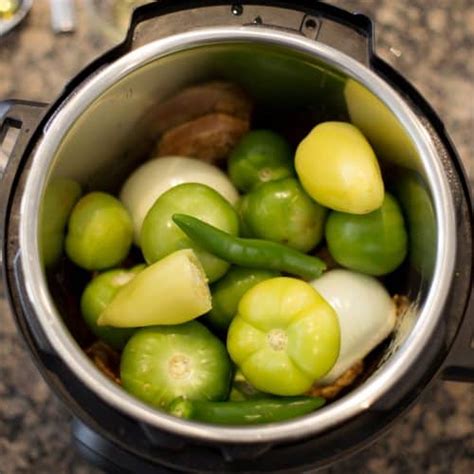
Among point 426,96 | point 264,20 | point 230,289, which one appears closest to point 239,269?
point 230,289

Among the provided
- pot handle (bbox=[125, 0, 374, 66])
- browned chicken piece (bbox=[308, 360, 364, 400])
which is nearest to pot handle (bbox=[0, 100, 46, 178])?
pot handle (bbox=[125, 0, 374, 66])

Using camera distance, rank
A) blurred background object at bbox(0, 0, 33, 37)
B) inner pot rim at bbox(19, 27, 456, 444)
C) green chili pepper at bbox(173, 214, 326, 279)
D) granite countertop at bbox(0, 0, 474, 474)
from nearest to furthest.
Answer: inner pot rim at bbox(19, 27, 456, 444) → green chili pepper at bbox(173, 214, 326, 279) → granite countertop at bbox(0, 0, 474, 474) → blurred background object at bbox(0, 0, 33, 37)

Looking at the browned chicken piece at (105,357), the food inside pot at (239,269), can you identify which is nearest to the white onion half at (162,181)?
the food inside pot at (239,269)

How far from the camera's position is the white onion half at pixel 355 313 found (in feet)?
2.39

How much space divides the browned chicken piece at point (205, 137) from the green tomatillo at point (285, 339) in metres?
0.20

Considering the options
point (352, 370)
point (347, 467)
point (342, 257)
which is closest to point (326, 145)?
point (342, 257)

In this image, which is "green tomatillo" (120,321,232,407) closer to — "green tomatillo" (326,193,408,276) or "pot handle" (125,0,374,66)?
"green tomatillo" (326,193,408,276)

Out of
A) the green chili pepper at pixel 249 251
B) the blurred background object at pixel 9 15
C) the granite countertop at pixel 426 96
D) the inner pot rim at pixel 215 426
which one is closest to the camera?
the inner pot rim at pixel 215 426

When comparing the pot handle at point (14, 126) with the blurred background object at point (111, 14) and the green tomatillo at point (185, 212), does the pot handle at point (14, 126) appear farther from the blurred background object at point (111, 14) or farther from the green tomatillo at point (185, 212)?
the blurred background object at point (111, 14)

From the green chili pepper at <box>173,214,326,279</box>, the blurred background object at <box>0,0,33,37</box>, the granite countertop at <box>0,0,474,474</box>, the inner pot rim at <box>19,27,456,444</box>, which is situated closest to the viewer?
the inner pot rim at <box>19,27,456,444</box>

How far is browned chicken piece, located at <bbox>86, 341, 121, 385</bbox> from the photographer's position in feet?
2.40

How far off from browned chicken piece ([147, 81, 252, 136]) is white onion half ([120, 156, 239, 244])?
0.13 feet

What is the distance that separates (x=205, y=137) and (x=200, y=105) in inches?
1.3

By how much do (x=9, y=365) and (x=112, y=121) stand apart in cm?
28
